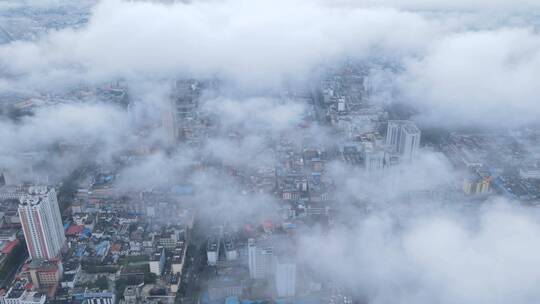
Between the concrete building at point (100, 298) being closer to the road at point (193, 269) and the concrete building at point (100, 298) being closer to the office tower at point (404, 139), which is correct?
the road at point (193, 269)

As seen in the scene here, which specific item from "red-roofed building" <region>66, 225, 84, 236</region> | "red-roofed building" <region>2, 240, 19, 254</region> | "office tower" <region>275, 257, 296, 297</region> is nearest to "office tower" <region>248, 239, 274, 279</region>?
"office tower" <region>275, 257, 296, 297</region>

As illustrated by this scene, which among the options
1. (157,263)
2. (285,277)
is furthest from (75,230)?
(285,277)

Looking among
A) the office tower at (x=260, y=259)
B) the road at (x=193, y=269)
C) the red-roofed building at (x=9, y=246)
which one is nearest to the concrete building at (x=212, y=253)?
the road at (x=193, y=269)

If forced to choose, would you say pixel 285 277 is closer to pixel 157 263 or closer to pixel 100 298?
pixel 157 263

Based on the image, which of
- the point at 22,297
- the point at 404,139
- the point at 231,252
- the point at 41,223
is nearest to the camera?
the point at 22,297

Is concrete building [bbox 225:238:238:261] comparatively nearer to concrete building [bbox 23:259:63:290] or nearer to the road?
the road

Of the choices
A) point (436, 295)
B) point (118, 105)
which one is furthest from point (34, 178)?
point (436, 295)

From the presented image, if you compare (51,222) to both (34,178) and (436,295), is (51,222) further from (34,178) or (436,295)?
(436,295)
